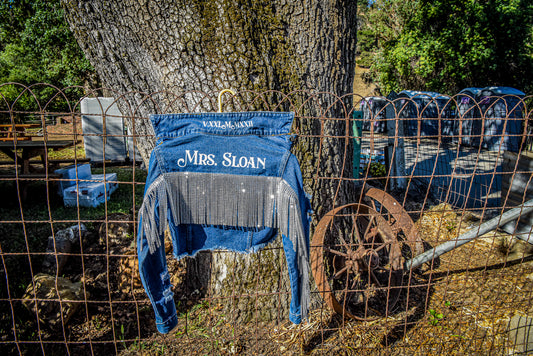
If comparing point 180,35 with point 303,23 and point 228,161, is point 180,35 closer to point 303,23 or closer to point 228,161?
point 303,23

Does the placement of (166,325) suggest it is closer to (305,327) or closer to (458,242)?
(305,327)

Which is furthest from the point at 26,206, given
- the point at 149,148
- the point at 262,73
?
the point at 262,73

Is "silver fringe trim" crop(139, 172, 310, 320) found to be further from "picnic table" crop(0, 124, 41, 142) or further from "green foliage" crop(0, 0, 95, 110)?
"green foliage" crop(0, 0, 95, 110)

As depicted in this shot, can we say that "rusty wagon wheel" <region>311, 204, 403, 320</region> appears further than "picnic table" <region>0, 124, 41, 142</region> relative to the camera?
Yes

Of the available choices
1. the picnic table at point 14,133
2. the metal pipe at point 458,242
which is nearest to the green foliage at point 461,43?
the metal pipe at point 458,242

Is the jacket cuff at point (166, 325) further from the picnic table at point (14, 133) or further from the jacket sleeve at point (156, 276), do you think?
the picnic table at point (14, 133)

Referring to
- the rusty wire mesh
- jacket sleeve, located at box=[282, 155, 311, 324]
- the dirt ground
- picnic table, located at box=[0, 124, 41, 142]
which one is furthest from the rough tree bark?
picnic table, located at box=[0, 124, 41, 142]

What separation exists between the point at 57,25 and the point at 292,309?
1831cm

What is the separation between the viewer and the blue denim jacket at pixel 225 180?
6.57 feet

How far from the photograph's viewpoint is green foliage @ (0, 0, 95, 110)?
50.2 ft

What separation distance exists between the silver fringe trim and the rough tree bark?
0.65 metres

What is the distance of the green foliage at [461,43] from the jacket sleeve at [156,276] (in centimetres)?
1820

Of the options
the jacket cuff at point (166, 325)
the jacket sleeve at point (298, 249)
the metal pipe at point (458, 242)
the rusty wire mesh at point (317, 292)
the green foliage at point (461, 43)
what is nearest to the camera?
the jacket sleeve at point (298, 249)

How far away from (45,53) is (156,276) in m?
18.0
